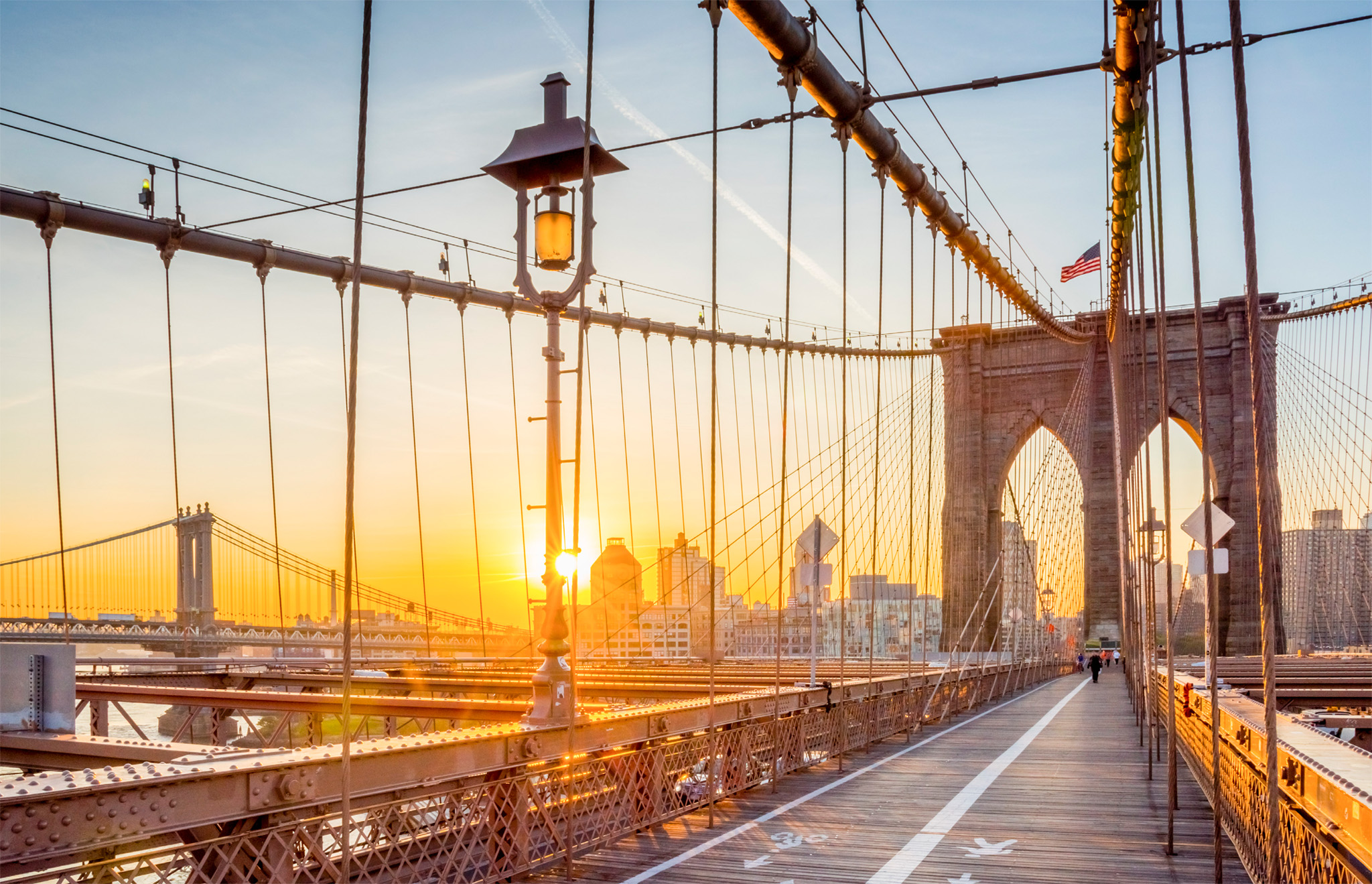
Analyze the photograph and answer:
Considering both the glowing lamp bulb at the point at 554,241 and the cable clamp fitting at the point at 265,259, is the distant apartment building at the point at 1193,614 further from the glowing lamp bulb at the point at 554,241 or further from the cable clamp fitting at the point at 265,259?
the glowing lamp bulb at the point at 554,241

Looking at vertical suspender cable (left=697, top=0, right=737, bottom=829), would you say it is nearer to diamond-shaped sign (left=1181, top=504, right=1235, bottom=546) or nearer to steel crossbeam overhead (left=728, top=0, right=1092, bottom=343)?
steel crossbeam overhead (left=728, top=0, right=1092, bottom=343)

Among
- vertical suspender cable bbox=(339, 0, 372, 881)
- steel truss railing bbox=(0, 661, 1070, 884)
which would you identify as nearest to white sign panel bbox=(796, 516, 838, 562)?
steel truss railing bbox=(0, 661, 1070, 884)

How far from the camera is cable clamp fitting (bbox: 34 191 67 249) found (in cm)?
1099

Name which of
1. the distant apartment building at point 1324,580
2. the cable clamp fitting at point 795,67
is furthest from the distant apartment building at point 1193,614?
the cable clamp fitting at point 795,67

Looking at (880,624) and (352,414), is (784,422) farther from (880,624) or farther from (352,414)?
(880,624)

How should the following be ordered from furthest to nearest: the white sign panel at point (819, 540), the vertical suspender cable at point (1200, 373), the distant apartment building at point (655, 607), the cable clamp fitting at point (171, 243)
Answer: the distant apartment building at point (655, 607), the white sign panel at point (819, 540), the cable clamp fitting at point (171, 243), the vertical suspender cable at point (1200, 373)

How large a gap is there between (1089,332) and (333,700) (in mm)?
41036

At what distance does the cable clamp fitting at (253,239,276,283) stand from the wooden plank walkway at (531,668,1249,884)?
28.1 ft

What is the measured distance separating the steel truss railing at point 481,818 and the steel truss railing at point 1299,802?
3543 mm

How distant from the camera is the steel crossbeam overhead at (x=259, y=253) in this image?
11.1 metres

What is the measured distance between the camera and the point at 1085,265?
1312 inches

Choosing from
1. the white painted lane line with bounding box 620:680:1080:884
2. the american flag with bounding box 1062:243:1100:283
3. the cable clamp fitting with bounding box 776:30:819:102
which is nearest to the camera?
the white painted lane line with bounding box 620:680:1080:884

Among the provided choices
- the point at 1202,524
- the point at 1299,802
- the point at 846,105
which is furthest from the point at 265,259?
the point at 1299,802

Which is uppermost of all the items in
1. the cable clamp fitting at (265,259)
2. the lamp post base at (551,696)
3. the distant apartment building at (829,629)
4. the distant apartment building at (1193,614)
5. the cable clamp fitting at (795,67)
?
the cable clamp fitting at (795,67)
